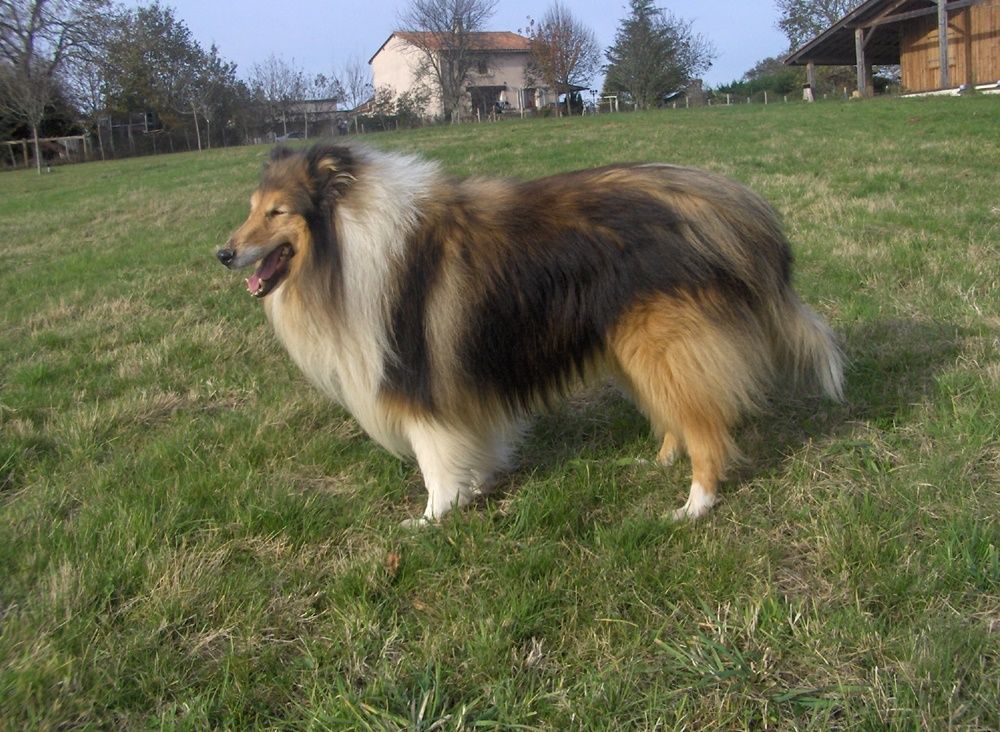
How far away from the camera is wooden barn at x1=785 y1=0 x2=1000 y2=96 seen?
28828 mm

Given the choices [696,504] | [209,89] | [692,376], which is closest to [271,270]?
[692,376]

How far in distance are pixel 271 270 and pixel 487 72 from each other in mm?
64705

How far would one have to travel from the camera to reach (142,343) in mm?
6215

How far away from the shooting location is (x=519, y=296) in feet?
11.1

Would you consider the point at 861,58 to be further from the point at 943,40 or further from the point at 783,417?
the point at 783,417

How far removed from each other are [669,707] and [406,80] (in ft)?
226

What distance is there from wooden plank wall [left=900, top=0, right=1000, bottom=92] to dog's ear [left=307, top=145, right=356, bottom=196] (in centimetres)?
3258

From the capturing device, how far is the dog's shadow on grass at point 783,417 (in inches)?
154

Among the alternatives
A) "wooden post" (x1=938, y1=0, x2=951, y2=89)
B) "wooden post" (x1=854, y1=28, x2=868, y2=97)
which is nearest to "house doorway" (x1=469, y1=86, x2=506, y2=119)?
"wooden post" (x1=854, y1=28, x2=868, y2=97)

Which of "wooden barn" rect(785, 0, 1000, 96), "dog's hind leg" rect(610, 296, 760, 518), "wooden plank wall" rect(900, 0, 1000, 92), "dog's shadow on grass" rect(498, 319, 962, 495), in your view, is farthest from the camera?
"wooden plank wall" rect(900, 0, 1000, 92)

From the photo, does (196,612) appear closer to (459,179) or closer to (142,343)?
(459,179)

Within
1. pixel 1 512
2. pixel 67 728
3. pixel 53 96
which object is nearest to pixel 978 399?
pixel 67 728

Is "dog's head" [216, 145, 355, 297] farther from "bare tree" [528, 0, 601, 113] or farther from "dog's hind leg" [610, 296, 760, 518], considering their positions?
"bare tree" [528, 0, 601, 113]

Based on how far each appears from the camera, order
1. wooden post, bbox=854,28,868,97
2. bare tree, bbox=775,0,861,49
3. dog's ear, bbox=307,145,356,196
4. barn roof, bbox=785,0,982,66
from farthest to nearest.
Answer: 1. bare tree, bbox=775,0,861,49
2. wooden post, bbox=854,28,868,97
3. barn roof, bbox=785,0,982,66
4. dog's ear, bbox=307,145,356,196
